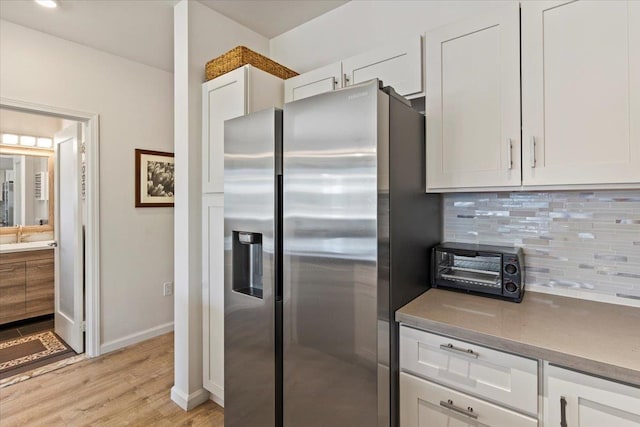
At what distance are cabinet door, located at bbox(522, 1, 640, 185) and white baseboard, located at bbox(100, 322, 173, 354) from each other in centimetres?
353

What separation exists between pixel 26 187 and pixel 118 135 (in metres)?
2.02

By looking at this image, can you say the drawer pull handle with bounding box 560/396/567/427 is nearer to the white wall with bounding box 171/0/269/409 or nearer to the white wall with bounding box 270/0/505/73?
the white wall with bounding box 270/0/505/73

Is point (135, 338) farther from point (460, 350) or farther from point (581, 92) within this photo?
point (581, 92)

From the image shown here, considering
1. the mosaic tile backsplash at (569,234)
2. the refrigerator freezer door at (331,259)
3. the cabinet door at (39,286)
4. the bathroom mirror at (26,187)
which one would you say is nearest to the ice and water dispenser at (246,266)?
the refrigerator freezer door at (331,259)

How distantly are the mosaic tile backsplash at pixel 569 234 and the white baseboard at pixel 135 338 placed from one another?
3.16 meters

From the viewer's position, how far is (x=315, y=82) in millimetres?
2027

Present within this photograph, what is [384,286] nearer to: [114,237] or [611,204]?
[611,204]

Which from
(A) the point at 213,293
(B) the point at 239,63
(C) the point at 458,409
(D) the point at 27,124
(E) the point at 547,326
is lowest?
(C) the point at 458,409

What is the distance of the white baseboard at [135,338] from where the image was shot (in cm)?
295

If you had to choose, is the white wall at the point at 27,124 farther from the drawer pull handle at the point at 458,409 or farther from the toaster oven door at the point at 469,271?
the drawer pull handle at the point at 458,409

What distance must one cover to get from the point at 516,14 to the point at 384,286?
1286 millimetres

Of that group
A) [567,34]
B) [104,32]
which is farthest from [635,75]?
[104,32]

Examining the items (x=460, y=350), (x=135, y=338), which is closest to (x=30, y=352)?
(x=135, y=338)

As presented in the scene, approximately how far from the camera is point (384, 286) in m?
1.26
